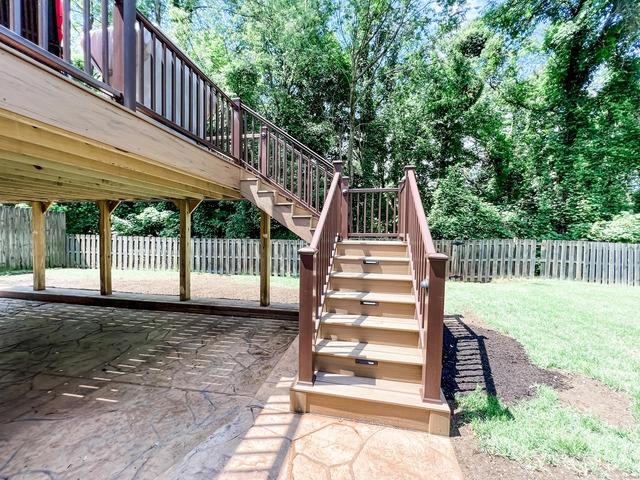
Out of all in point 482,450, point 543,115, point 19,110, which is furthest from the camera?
point 543,115

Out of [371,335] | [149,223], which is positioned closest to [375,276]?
[371,335]

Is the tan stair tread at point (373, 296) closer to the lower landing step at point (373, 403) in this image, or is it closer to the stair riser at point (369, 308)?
the stair riser at point (369, 308)

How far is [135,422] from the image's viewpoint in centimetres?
242

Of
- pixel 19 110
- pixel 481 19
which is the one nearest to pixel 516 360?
pixel 19 110

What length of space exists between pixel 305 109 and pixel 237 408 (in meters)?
10.4

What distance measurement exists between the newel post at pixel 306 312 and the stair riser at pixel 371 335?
535 millimetres

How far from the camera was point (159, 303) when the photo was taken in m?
5.79

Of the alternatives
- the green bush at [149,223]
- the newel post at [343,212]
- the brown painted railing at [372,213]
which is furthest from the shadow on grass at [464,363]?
the green bush at [149,223]

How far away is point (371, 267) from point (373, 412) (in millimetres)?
1706

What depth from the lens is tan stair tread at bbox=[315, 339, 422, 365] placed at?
2.56 meters

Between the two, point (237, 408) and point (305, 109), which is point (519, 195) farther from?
point (237, 408)

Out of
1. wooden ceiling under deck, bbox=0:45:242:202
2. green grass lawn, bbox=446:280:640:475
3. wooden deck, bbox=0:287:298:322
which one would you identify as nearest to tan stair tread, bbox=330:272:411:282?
green grass lawn, bbox=446:280:640:475

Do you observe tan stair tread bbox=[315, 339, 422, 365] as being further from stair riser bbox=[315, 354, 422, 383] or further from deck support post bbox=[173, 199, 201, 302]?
deck support post bbox=[173, 199, 201, 302]

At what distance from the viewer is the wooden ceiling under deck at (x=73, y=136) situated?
1.58 meters
